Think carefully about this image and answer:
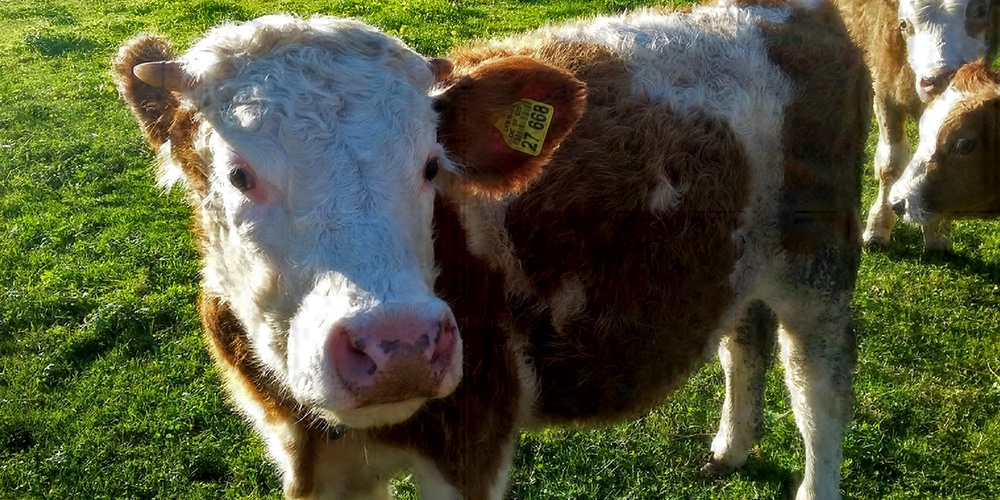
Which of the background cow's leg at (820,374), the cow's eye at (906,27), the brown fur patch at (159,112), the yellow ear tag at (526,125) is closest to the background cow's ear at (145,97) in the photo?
the brown fur patch at (159,112)

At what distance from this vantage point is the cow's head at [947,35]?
6285 millimetres

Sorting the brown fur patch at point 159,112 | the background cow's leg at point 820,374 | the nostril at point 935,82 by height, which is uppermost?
the brown fur patch at point 159,112

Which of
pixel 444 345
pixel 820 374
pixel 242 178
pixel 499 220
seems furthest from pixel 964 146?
pixel 242 178

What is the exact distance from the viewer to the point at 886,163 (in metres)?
6.98

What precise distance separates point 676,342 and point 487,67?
4.79ft

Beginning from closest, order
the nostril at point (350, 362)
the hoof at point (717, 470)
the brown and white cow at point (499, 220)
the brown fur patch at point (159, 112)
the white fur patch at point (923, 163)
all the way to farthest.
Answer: the nostril at point (350, 362), the brown and white cow at point (499, 220), the brown fur patch at point (159, 112), the hoof at point (717, 470), the white fur patch at point (923, 163)

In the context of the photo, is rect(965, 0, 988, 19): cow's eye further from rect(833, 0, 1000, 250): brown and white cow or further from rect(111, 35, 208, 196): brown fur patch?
rect(111, 35, 208, 196): brown fur patch

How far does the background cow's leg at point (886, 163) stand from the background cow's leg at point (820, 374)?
3151mm

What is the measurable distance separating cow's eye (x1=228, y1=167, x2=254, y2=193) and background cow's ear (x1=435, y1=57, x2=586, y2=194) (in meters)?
0.71

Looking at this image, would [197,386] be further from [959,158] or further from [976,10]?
[976,10]

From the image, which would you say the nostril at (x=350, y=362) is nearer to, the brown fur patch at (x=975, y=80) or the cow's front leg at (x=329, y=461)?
the cow's front leg at (x=329, y=461)

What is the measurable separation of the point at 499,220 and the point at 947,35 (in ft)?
16.5

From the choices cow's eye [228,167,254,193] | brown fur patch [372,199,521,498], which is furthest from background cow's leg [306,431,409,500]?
cow's eye [228,167,254,193]

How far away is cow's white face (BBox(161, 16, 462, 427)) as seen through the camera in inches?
81.5
